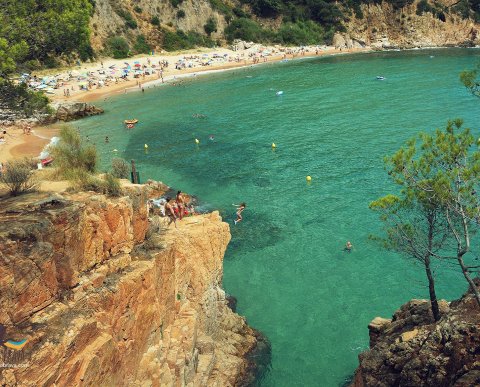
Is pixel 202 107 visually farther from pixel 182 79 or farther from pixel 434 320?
pixel 434 320

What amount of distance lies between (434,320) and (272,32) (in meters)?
106

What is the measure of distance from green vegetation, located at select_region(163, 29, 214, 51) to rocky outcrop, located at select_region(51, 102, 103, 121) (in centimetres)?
4039

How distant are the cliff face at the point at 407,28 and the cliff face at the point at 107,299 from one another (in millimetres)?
111968

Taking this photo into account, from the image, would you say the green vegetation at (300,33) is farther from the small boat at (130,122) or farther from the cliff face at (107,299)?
the cliff face at (107,299)

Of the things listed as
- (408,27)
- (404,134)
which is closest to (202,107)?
(404,134)

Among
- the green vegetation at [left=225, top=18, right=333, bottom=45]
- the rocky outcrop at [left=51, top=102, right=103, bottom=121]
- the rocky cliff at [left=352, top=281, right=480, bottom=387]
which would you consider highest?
the green vegetation at [left=225, top=18, right=333, bottom=45]

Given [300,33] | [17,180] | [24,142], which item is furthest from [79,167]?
[300,33]

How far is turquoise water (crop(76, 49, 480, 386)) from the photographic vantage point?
19.6 metres

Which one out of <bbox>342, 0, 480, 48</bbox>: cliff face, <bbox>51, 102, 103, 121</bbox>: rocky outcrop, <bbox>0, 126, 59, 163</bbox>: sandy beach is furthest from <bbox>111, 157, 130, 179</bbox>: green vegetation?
<bbox>342, 0, 480, 48</bbox>: cliff face

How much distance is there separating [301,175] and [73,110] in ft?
116

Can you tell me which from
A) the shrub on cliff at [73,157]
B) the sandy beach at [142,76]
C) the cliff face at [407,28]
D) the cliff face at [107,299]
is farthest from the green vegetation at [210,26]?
the cliff face at [107,299]

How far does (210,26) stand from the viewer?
10019 cm

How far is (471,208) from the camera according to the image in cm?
1212

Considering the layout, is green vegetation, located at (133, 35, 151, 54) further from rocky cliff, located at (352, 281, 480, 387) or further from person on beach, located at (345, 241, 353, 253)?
rocky cliff, located at (352, 281, 480, 387)
